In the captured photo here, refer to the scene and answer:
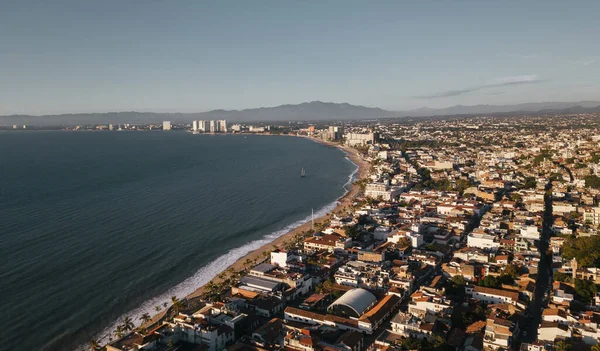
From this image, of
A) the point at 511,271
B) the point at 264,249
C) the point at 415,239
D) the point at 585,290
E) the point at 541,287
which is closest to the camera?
the point at 585,290

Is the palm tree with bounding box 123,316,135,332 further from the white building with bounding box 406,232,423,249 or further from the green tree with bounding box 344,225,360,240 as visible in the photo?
the white building with bounding box 406,232,423,249

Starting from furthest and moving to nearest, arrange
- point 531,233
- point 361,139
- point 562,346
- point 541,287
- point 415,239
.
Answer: point 361,139 → point 531,233 → point 415,239 → point 541,287 → point 562,346

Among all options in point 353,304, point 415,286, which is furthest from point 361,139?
point 353,304

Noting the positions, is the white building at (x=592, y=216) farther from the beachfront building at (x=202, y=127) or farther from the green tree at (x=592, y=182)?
the beachfront building at (x=202, y=127)

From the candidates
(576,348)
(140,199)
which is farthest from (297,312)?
(140,199)

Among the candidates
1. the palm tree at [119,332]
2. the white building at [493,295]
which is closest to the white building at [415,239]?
the white building at [493,295]

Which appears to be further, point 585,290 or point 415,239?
point 415,239

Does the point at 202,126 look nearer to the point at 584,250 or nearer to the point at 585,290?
the point at 584,250

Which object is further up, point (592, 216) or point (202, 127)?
point (202, 127)

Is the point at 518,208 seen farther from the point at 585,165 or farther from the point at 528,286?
the point at 585,165
